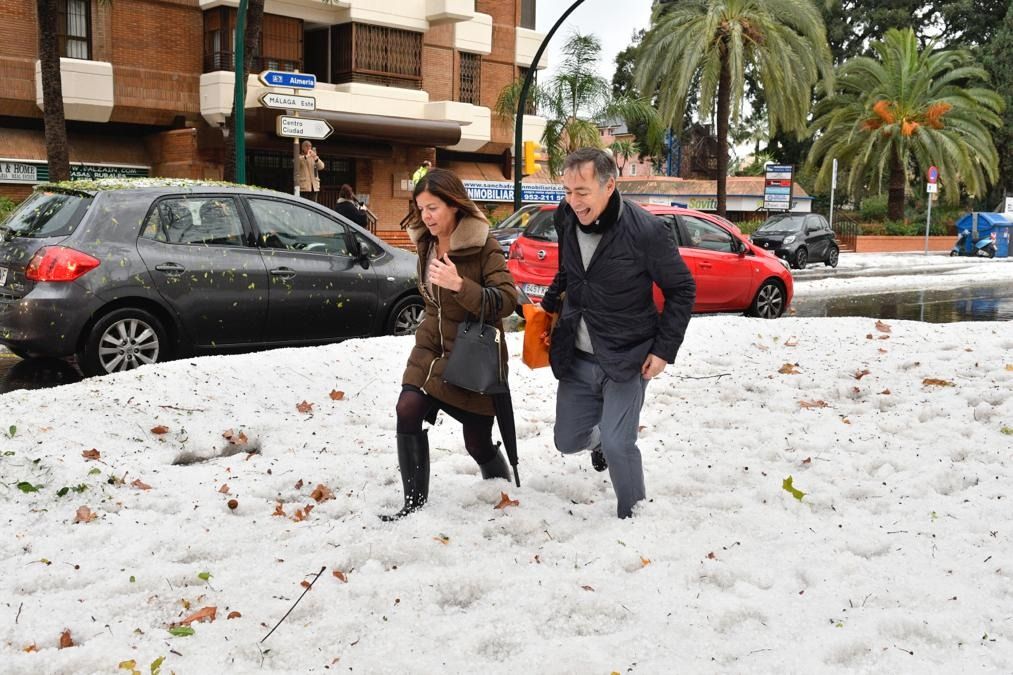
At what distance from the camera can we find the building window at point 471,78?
34.0 metres

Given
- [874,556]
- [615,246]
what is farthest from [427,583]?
[874,556]

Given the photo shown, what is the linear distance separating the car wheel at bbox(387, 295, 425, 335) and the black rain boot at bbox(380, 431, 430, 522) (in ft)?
15.5

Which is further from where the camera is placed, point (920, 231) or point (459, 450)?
point (920, 231)

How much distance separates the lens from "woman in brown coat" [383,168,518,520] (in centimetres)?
451

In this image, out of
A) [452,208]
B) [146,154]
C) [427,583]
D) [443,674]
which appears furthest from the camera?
[146,154]

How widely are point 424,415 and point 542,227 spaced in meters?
8.48

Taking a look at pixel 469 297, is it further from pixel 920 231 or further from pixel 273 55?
pixel 920 231

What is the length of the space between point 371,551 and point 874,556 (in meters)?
2.09

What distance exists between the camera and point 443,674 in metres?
3.30

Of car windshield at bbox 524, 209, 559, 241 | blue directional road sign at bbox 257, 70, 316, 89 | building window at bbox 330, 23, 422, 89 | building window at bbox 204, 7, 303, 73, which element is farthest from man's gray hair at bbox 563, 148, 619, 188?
building window at bbox 330, 23, 422, 89

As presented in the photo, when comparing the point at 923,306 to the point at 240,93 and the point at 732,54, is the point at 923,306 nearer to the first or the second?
the point at 240,93

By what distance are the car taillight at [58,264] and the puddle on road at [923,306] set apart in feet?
35.5

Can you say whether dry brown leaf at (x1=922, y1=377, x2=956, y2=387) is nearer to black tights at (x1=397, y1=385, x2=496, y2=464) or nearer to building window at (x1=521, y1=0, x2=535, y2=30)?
black tights at (x1=397, y1=385, x2=496, y2=464)

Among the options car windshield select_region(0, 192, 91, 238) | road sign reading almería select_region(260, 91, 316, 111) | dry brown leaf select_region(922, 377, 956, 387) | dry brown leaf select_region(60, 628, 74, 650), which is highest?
road sign reading almería select_region(260, 91, 316, 111)
